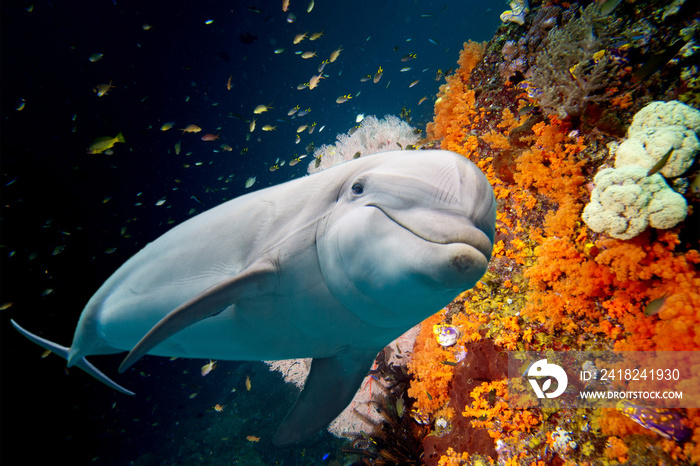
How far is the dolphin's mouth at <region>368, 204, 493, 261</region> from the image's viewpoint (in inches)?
42.8

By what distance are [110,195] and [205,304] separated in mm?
12513

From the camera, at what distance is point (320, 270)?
4.96ft

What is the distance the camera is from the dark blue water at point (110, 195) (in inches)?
330

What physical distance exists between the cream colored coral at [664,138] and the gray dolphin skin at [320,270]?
305cm

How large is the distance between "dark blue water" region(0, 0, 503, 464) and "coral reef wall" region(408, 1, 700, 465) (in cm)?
529

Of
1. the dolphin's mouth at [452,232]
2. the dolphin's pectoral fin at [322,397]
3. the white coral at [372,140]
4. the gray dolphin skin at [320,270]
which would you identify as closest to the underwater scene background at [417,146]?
the white coral at [372,140]

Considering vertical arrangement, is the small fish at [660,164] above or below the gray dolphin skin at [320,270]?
below

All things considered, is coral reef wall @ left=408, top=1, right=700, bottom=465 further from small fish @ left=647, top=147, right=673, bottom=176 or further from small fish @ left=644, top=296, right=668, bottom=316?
small fish @ left=647, top=147, right=673, bottom=176

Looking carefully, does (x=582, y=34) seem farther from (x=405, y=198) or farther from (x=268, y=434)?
(x=268, y=434)

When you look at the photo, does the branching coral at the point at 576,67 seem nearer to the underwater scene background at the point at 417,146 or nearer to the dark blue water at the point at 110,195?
the underwater scene background at the point at 417,146

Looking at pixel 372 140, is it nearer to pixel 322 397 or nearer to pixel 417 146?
pixel 417 146

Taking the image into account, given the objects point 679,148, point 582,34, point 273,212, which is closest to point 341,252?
point 273,212

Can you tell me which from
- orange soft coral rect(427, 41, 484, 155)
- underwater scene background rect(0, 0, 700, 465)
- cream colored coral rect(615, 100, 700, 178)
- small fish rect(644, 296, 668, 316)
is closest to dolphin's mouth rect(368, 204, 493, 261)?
small fish rect(644, 296, 668, 316)

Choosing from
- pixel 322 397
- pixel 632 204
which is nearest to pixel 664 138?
pixel 632 204
